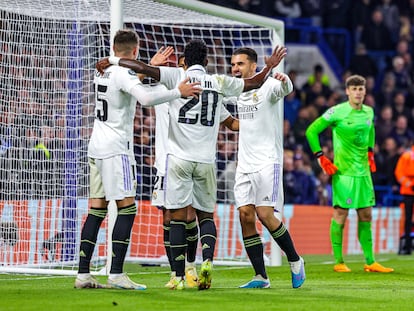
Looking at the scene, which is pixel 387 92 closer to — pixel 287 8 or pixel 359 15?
pixel 359 15

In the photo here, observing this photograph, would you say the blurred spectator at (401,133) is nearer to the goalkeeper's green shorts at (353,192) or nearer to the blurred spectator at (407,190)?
the blurred spectator at (407,190)

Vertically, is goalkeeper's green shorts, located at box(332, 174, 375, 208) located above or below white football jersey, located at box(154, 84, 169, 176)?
below

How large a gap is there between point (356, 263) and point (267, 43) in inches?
148

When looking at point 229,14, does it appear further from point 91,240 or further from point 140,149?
point 91,240

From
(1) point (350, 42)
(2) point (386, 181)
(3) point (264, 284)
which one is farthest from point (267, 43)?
(1) point (350, 42)

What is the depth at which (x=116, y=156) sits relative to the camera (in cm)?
874

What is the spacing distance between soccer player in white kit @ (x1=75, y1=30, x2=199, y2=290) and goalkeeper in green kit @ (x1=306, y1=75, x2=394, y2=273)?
12.7ft

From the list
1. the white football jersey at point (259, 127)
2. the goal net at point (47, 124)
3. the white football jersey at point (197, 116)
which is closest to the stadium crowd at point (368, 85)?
the goal net at point (47, 124)

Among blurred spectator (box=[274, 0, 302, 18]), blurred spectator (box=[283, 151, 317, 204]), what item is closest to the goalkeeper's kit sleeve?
blurred spectator (box=[283, 151, 317, 204])

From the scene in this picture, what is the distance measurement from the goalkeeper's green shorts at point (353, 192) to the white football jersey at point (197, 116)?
355 cm

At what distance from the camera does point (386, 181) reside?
2039cm

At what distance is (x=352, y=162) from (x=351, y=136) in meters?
0.30

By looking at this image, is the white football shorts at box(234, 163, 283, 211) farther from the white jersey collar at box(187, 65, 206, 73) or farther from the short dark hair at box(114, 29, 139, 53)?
the short dark hair at box(114, 29, 139, 53)

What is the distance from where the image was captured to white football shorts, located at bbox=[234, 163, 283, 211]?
928 cm
